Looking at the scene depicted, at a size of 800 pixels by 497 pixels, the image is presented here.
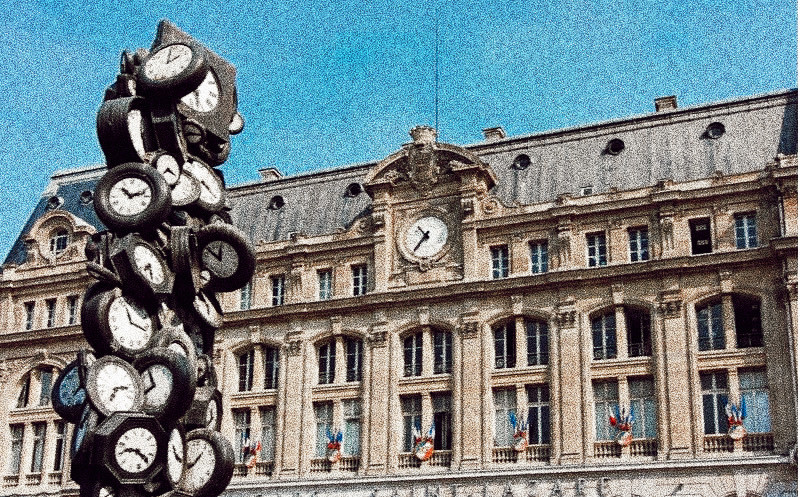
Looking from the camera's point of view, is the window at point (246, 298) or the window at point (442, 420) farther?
the window at point (246, 298)

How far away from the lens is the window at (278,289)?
5450 cm

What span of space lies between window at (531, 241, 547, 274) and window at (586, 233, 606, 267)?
76.0 inches

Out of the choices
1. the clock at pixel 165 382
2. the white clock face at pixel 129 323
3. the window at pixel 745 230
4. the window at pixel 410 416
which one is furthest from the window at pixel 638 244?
the clock at pixel 165 382

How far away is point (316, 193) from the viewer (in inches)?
2291

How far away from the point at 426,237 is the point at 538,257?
5308 mm

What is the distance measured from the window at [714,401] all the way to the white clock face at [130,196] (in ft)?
95.2

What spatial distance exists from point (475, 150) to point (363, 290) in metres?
8.91

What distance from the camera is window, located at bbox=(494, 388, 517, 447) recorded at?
47.7m

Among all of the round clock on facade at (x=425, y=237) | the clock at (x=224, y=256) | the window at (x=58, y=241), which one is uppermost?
the window at (x=58, y=241)

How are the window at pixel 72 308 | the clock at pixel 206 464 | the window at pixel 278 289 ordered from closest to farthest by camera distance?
the clock at pixel 206 464 < the window at pixel 278 289 < the window at pixel 72 308

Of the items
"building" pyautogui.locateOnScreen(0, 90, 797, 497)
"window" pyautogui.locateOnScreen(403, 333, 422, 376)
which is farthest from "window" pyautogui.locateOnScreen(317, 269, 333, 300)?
"window" pyautogui.locateOnScreen(403, 333, 422, 376)

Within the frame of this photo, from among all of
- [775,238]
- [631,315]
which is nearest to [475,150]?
[631,315]

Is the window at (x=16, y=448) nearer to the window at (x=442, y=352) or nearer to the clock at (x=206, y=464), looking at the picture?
the window at (x=442, y=352)

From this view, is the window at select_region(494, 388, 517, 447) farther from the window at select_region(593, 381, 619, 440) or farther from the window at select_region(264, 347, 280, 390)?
the window at select_region(264, 347, 280, 390)
